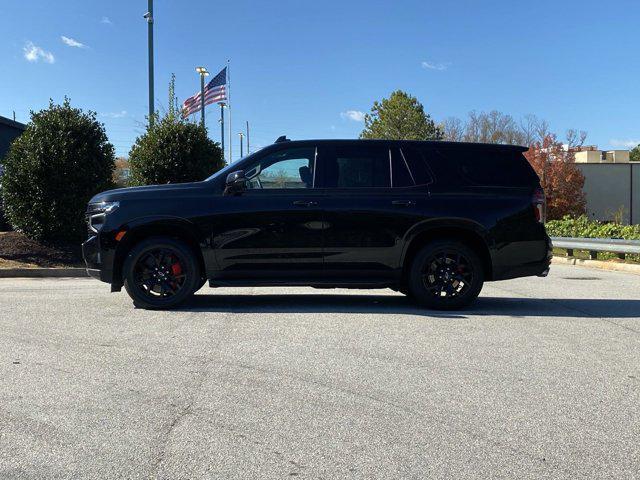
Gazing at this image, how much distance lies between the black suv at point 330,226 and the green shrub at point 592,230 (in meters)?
10.8

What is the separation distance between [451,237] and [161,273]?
11.4 feet

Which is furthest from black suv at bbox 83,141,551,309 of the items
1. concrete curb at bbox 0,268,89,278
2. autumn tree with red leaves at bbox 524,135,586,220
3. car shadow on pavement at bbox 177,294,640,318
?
autumn tree with red leaves at bbox 524,135,586,220

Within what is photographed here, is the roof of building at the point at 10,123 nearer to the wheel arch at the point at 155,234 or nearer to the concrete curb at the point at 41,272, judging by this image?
the concrete curb at the point at 41,272

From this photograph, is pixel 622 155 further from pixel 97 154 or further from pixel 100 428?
pixel 100 428

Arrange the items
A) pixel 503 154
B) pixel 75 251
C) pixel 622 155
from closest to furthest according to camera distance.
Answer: pixel 503 154
pixel 75 251
pixel 622 155

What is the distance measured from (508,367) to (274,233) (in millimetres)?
3160

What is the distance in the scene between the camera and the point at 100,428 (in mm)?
3500

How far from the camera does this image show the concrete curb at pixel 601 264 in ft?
44.5

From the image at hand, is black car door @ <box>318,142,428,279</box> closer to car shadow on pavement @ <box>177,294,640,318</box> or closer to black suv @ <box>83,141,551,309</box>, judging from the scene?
black suv @ <box>83,141,551,309</box>

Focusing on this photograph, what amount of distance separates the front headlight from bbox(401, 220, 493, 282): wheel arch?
3.44 metres

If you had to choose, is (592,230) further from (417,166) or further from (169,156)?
(417,166)

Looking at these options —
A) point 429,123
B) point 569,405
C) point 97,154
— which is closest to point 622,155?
point 429,123

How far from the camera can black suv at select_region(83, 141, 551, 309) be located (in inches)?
275

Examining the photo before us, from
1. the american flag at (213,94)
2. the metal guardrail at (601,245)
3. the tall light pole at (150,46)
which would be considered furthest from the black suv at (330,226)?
the american flag at (213,94)
